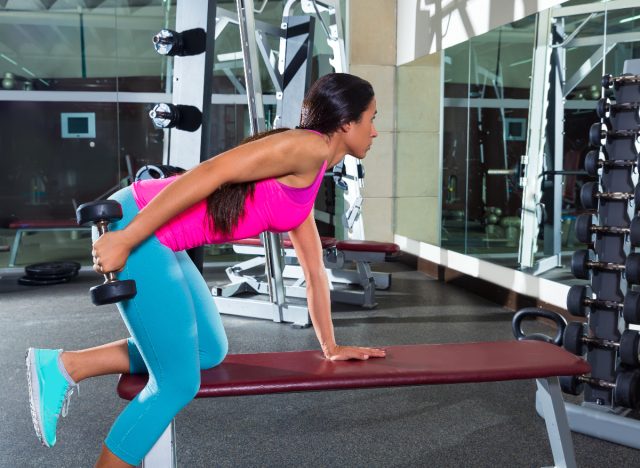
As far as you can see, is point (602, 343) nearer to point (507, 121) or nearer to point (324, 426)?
point (324, 426)

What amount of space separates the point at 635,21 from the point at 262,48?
2.11 metres

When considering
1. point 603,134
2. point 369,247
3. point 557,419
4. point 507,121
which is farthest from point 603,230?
point 507,121

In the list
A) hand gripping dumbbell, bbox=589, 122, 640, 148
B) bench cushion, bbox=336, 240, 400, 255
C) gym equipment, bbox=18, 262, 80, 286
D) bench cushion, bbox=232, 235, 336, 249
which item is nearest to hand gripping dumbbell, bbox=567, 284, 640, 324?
hand gripping dumbbell, bbox=589, 122, 640, 148

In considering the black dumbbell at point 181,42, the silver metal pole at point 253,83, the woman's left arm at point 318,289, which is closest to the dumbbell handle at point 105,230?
the woman's left arm at point 318,289

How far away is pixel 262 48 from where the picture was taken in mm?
4027

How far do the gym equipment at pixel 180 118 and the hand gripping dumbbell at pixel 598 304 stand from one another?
1.49 meters

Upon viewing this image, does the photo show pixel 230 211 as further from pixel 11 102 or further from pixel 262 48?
pixel 11 102

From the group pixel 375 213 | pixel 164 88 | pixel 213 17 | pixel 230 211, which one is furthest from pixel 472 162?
pixel 230 211

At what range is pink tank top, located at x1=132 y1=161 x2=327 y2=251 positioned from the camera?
1.41m

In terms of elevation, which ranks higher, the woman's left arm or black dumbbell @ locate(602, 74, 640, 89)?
black dumbbell @ locate(602, 74, 640, 89)

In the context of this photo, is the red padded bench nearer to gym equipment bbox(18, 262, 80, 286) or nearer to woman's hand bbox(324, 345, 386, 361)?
gym equipment bbox(18, 262, 80, 286)

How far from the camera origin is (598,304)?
7.59 ft

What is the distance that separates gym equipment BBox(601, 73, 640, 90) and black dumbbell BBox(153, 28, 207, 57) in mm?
1421

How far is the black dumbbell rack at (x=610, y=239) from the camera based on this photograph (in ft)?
7.39
